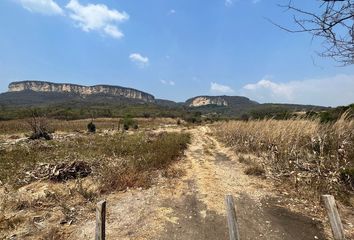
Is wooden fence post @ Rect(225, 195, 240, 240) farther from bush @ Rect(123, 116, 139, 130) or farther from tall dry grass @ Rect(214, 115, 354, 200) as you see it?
bush @ Rect(123, 116, 139, 130)

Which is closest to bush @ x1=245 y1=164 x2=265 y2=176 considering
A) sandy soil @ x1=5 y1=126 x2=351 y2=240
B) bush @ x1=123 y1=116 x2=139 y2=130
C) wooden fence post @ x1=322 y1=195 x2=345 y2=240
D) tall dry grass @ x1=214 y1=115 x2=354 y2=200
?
tall dry grass @ x1=214 y1=115 x2=354 y2=200

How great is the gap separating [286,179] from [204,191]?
2.61 meters

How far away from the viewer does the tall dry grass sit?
7.80m

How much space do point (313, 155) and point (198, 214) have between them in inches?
206

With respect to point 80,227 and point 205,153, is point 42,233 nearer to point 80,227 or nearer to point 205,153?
point 80,227

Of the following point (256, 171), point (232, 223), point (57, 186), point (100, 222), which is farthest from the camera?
point (256, 171)

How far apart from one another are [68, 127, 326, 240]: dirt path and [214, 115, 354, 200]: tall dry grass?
97cm

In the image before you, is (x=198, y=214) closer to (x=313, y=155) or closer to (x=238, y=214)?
(x=238, y=214)

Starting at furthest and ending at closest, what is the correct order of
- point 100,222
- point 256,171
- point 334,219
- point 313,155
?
point 256,171
point 313,155
point 100,222
point 334,219

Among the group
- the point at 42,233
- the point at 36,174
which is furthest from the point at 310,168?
the point at 36,174

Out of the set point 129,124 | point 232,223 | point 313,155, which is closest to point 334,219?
point 232,223

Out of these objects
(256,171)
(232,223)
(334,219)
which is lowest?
(256,171)

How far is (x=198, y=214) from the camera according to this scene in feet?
21.2

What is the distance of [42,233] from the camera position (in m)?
5.51
